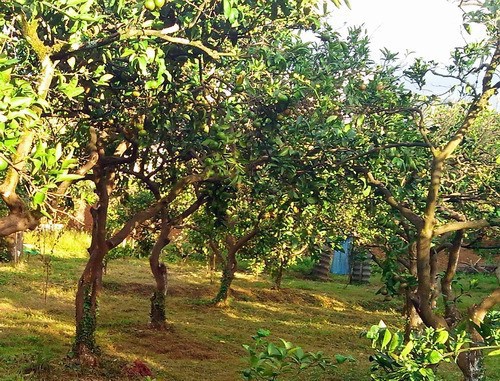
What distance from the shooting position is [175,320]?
14.7m

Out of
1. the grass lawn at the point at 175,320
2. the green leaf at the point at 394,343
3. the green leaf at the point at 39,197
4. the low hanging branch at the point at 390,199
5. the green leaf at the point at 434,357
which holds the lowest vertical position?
the grass lawn at the point at 175,320

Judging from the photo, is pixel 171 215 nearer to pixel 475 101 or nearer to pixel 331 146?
pixel 331 146

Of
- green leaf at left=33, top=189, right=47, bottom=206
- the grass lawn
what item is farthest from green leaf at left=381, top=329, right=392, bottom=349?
the grass lawn

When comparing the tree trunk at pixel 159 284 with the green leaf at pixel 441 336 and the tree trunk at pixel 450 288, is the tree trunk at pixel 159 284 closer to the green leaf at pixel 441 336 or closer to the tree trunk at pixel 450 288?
the tree trunk at pixel 450 288

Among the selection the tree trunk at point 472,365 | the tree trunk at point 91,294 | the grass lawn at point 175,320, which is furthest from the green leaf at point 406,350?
the tree trunk at point 91,294

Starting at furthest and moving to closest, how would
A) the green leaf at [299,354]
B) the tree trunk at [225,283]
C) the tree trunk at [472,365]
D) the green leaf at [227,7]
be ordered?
1. the tree trunk at [225,283]
2. the tree trunk at [472,365]
3. the green leaf at [227,7]
4. the green leaf at [299,354]

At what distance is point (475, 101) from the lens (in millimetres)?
5781

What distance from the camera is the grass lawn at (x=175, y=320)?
32.9ft

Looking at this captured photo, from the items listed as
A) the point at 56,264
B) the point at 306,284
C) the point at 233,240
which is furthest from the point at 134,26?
the point at 306,284

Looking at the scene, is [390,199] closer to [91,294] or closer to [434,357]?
[434,357]

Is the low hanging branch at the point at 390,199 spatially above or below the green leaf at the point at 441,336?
above

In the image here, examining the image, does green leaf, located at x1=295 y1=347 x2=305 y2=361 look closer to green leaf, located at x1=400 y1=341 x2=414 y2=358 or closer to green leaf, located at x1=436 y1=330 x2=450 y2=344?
green leaf, located at x1=400 y1=341 x2=414 y2=358

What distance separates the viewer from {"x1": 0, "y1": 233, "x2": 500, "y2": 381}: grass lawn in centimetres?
1001

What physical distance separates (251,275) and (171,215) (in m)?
10.7
